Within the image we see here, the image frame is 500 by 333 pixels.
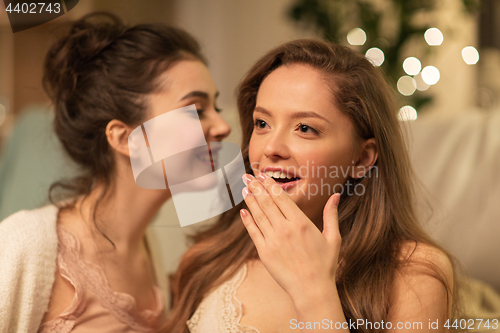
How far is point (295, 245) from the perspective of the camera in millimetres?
443

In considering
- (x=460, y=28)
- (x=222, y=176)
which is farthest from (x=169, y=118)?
(x=460, y=28)

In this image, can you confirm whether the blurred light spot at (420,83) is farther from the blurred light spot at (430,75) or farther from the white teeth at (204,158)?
the white teeth at (204,158)

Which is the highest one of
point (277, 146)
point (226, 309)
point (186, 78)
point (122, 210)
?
point (186, 78)

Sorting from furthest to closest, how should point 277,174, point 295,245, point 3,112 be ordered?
point 3,112 → point 277,174 → point 295,245

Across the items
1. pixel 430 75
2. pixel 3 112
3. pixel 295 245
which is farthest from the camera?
pixel 430 75

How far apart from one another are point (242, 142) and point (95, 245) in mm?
302

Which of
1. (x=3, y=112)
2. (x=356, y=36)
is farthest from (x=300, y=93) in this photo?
(x=3, y=112)

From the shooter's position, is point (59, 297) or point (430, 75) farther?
point (430, 75)

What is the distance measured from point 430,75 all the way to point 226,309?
575 mm

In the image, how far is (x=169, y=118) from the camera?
0.61 meters

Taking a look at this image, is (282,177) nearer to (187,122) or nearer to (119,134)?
(187,122)

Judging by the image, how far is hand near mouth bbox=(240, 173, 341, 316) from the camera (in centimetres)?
44

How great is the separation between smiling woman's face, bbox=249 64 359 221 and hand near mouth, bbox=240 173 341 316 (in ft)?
0.25

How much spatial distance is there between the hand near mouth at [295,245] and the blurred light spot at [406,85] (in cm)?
41
